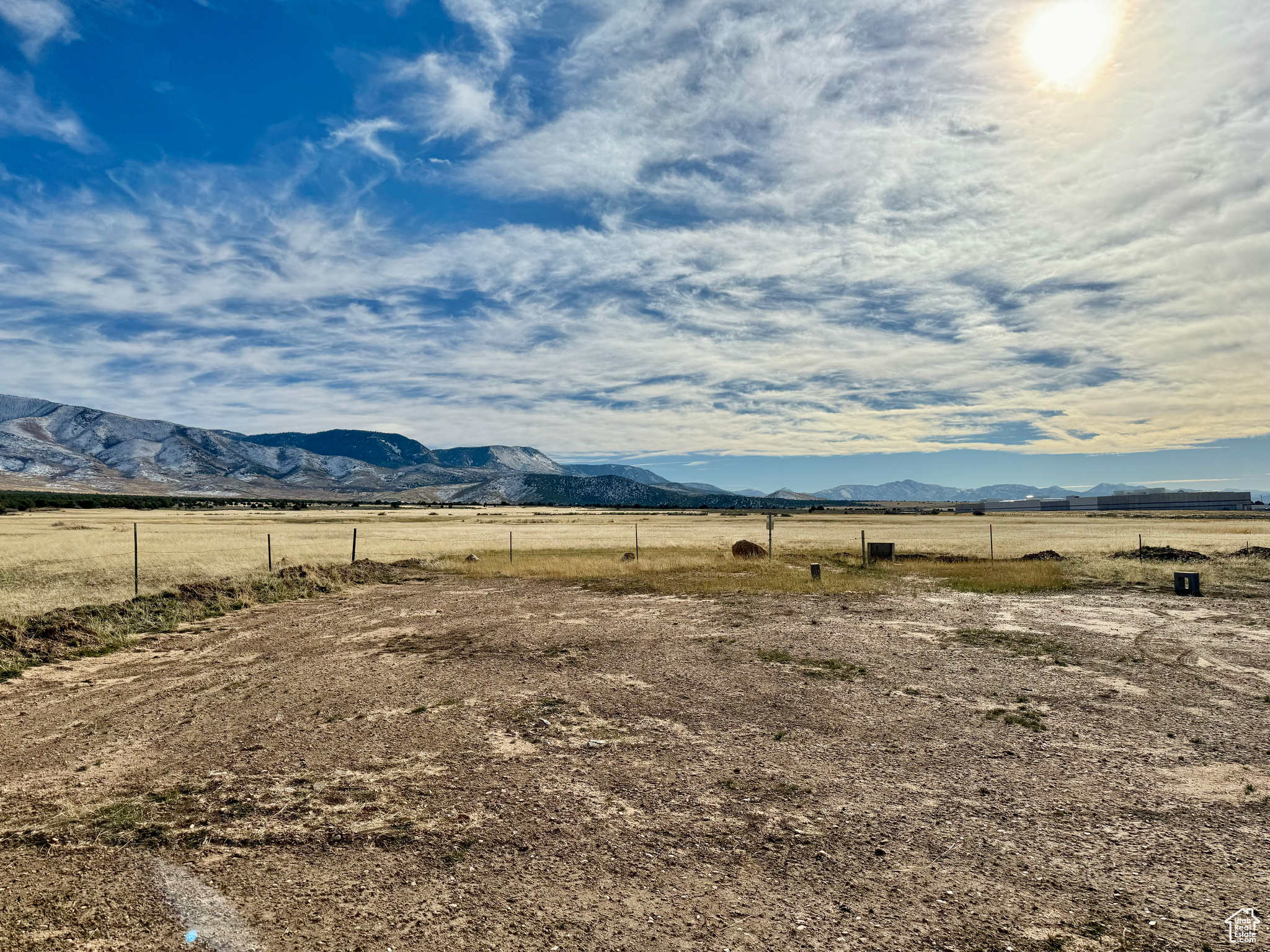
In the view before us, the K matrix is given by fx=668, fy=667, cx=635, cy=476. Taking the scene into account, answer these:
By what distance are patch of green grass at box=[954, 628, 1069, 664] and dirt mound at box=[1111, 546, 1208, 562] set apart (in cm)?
2381

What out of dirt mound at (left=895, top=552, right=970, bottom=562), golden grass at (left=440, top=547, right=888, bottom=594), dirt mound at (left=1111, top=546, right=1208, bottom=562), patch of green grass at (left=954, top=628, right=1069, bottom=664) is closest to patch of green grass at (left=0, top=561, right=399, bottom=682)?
golden grass at (left=440, top=547, right=888, bottom=594)

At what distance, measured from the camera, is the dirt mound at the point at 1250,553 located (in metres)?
34.5

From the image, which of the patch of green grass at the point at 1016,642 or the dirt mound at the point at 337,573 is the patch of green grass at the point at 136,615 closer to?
the dirt mound at the point at 337,573

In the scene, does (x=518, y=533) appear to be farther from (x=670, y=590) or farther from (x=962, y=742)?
(x=962, y=742)

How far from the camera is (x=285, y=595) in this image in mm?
24000

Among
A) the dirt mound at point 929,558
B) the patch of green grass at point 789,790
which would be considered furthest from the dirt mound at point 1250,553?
the patch of green grass at point 789,790

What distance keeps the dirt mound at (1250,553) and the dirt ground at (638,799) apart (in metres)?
26.6

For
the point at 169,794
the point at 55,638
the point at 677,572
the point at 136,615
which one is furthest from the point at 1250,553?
the point at 55,638

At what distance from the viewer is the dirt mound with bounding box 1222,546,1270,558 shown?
34469mm

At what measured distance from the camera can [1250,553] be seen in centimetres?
3541

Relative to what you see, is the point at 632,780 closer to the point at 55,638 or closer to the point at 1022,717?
the point at 1022,717

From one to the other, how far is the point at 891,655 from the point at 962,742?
536 centimetres

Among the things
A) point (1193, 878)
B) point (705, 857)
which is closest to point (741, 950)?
point (705, 857)

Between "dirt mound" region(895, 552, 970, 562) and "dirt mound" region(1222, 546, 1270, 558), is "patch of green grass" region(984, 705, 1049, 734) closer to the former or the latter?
"dirt mound" region(895, 552, 970, 562)
